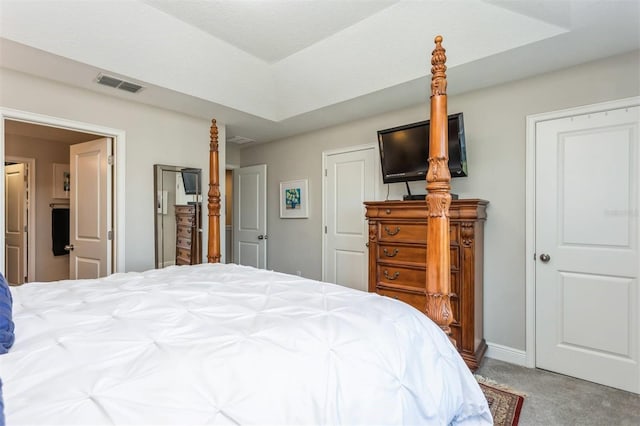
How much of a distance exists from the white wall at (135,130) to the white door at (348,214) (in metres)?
1.52

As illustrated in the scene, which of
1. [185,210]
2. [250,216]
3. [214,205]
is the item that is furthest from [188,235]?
[250,216]

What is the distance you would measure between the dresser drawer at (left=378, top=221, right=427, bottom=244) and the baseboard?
1.19m

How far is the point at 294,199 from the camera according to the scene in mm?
4613

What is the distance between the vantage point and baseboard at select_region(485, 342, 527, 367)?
278 centimetres

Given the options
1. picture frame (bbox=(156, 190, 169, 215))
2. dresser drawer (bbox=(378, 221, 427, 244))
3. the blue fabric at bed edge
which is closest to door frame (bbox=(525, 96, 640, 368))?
dresser drawer (bbox=(378, 221, 427, 244))

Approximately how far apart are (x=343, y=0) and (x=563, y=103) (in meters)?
1.89

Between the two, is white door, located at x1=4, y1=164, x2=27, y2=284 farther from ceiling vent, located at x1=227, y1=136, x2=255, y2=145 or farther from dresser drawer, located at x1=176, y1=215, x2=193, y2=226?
ceiling vent, located at x1=227, y1=136, x2=255, y2=145

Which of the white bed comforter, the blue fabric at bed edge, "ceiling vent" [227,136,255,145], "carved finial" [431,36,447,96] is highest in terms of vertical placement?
"ceiling vent" [227,136,255,145]

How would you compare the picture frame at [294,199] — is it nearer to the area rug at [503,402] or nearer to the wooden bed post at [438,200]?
the area rug at [503,402]

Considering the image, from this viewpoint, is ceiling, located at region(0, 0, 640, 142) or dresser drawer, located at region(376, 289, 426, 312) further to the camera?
dresser drawer, located at region(376, 289, 426, 312)

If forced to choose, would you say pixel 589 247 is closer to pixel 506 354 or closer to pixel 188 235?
pixel 506 354

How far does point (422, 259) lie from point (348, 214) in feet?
4.68

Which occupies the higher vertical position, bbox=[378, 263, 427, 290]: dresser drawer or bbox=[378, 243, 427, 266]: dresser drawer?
bbox=[378, 243, 427, 266]: dresser drawer

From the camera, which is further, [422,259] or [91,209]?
[91,209]
